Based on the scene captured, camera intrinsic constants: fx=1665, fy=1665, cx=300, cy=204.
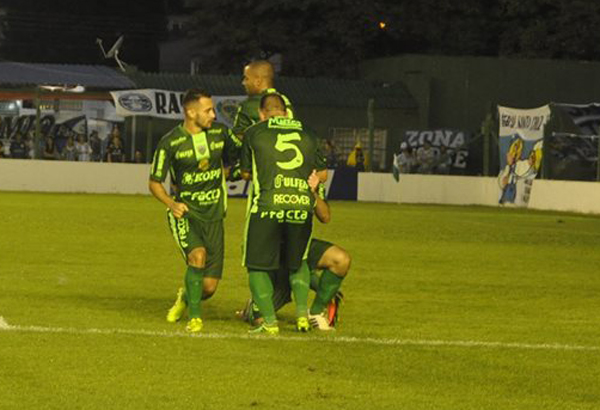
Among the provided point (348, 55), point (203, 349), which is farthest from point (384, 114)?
point (203, 349)

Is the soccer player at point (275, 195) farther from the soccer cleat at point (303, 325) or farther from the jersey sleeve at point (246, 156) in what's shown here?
the soccer cleat at point (303, 325)

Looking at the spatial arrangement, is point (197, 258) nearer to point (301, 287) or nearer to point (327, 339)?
point (301, 287)

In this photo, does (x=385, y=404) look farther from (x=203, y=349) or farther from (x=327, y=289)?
(x=327, y=289)

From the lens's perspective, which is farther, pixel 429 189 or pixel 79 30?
pixel 79 30

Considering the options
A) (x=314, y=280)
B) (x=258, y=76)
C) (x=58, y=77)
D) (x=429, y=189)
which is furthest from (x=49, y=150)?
(x=258, y=76)

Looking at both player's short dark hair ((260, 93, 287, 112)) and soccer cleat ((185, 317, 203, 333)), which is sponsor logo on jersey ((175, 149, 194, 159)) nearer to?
player's short dark hair ((260, 93, 287, 112))

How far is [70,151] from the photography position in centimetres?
4225

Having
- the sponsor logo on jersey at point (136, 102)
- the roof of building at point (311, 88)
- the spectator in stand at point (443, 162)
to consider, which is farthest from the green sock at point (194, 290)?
A: the roof of building at point (311, 88)

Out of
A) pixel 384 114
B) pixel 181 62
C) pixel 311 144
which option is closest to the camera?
pixel 311 144

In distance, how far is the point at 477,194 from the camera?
140ft

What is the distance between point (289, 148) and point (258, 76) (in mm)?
730

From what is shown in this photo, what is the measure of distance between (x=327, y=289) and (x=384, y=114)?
46897 mm

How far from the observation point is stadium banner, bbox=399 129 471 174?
157 feet

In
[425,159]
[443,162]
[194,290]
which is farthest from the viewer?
[443,162]
